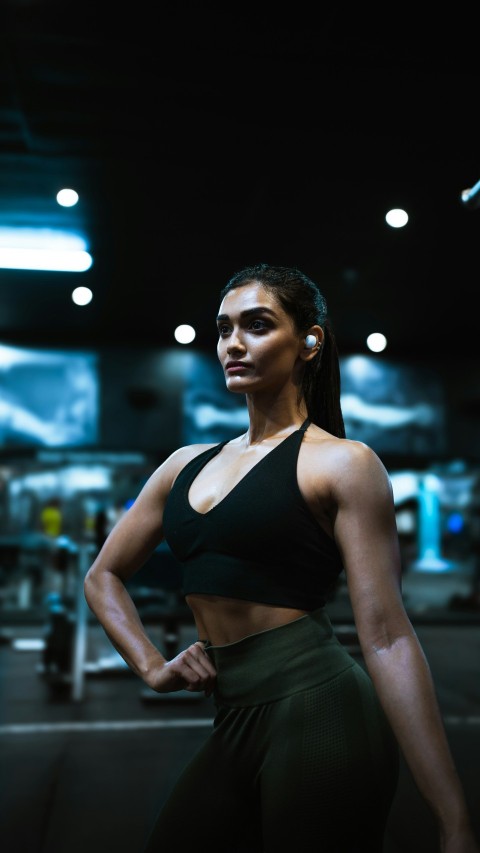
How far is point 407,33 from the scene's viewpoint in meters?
2.53

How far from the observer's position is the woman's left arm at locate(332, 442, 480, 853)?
1.04 meters

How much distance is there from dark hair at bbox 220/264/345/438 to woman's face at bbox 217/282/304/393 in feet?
0.07

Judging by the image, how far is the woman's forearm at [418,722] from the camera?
104 cm

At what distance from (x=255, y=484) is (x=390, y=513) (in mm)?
A: 204

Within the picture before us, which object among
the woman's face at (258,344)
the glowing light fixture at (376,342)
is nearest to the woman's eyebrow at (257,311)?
the woman's face at (258,344)

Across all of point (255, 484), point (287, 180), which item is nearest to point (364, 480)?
point (255, 484)

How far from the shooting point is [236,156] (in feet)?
9.84

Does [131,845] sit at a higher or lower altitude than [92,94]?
lower

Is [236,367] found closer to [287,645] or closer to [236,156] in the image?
[287,645]

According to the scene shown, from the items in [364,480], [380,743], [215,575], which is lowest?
[380,743]

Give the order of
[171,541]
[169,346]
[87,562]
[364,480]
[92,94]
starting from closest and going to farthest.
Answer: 1. [364,480]
2. [171,541]
3. [92,94]
4. [169,346]
5. [87,562]

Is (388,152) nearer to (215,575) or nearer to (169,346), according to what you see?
(169,346)

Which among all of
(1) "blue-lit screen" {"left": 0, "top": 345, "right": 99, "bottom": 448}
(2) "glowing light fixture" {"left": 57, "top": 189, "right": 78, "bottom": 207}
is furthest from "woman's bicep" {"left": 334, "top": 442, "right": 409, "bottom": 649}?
(1) "blue-lit screen" {"left": 0, "top": 345, "right": 99, "bottom": 448}

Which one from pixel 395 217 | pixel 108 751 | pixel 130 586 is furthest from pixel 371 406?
pixel 395 217
